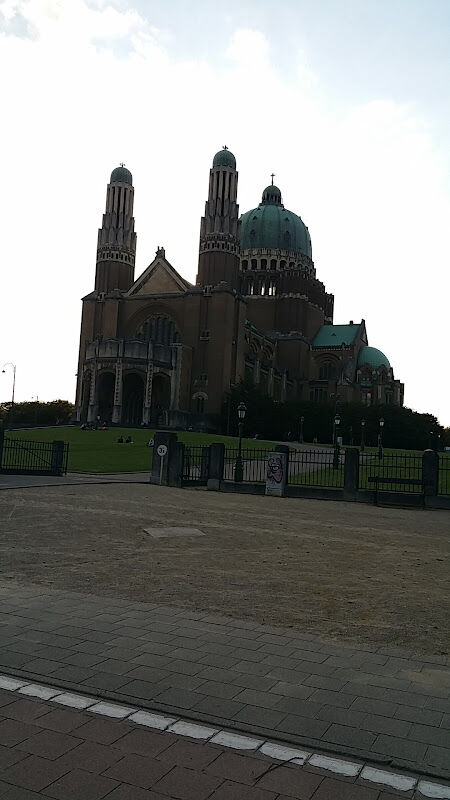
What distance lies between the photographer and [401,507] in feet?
79.6

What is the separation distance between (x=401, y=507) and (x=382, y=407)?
214ft

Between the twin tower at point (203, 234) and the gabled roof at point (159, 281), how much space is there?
2.72 m

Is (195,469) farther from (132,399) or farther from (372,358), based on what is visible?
(372,358)

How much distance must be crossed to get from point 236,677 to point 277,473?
2064 cm

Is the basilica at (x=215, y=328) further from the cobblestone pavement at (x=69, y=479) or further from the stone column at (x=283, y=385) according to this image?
the cobblestone pavement at (x=69, y=479)

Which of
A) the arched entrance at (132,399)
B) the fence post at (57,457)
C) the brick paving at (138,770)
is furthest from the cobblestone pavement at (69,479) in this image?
the arched entrance at (132,399)

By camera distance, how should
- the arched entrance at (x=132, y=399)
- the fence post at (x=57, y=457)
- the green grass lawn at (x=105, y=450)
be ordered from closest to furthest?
1. the fence post at (x=57, y=457)
2. the green grass lawn at (x=105, y=450)
3. the arched entrance at (x=132, y=399)

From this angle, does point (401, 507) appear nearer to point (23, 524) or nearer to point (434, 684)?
point (23, 524)

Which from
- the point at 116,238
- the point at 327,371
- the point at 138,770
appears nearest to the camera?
the point at 138,770

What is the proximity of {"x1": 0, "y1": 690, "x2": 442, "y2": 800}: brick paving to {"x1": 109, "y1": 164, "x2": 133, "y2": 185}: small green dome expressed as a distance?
103578 millimetres

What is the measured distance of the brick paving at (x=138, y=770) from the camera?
3.78m

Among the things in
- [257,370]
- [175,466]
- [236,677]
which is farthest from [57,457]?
[257,370]

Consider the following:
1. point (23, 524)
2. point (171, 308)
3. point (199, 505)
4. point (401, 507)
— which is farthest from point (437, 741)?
point (171, 308)

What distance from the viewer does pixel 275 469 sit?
26203mm
